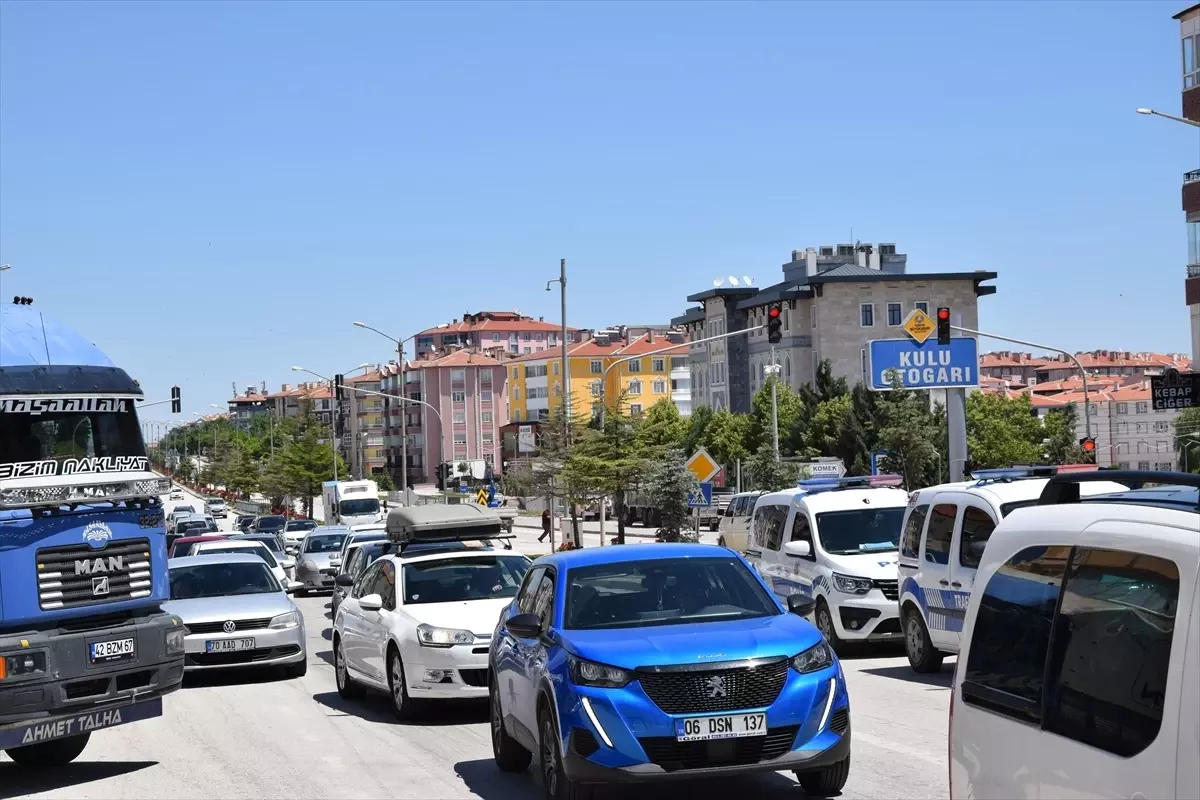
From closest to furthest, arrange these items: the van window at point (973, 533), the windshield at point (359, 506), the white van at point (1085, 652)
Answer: the white van at point (1085, 652) < the van window at point (973, 533) < the windshield at point (359, 506)

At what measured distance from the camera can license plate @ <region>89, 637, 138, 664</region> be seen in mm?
11383

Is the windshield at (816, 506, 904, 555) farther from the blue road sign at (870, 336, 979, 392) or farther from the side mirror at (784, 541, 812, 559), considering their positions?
the blue road sign at (870, 336, 979, 392)

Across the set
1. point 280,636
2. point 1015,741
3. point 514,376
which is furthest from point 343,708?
point 514,376

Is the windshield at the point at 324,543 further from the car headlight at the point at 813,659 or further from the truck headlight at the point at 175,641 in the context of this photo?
the car headlight at the point at 813,659

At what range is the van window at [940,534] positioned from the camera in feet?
48.0

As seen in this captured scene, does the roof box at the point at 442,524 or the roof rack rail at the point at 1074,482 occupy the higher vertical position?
the roof rack rail at the point at 1074,482

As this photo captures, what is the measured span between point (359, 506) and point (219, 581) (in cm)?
4293

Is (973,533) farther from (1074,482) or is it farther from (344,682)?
(1074,482)

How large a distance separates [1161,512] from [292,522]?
188 feet

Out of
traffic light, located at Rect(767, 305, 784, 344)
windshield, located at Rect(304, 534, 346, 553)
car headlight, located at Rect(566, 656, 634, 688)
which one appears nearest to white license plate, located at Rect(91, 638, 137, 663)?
car headlight, located at Rect(566, 656, 634, 688)

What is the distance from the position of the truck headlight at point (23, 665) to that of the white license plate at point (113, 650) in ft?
1.40

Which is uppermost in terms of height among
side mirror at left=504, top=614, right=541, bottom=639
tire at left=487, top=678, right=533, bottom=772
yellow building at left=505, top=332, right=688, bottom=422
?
yellow building at left=505, top=332, right=688, bottom=422

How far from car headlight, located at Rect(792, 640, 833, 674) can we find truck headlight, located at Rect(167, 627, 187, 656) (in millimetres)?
5564

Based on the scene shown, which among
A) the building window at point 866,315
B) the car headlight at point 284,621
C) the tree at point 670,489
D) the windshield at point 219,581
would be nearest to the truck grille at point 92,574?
the car headlight at point 284,621
